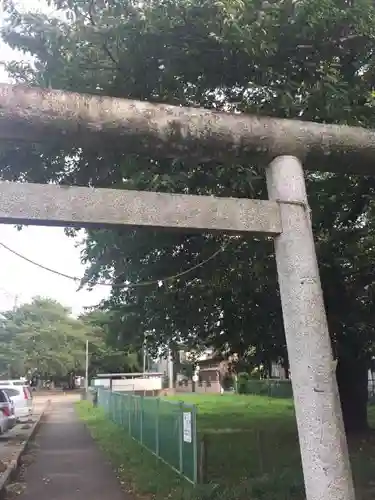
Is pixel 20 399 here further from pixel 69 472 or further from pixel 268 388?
pixel 268 388

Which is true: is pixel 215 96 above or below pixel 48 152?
above

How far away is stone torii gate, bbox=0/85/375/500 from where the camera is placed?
4.32m

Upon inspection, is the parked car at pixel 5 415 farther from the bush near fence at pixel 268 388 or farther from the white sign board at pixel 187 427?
the bush near fence at pixel 268 388

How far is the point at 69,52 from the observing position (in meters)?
7.29

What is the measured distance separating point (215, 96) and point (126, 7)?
176 cm

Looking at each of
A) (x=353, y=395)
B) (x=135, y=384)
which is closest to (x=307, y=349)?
(x=353, y=395)

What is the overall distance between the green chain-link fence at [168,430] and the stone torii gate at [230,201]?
4.42m

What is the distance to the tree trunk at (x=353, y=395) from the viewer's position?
14267 millimetres

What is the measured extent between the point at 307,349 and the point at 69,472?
27.6ft

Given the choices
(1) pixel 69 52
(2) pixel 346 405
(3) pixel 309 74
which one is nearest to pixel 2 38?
(1) pixel 69 52

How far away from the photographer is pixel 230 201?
4770mm

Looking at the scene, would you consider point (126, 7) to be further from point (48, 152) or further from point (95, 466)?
point (95, 466)

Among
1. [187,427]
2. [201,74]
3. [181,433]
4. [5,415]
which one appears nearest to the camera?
[201,74]

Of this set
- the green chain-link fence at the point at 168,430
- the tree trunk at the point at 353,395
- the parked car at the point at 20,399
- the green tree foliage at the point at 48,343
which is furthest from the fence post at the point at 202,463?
the green tree foliage at the point at 48,343
